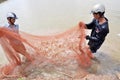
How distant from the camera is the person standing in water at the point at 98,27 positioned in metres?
5.94

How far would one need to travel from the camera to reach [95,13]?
599 cm

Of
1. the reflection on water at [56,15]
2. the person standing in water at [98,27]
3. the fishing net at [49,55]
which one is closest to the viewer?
the person standing in water at [98,27]

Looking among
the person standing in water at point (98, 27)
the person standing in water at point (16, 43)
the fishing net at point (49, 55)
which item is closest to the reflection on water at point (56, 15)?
the person standing in water at point (98, 27)

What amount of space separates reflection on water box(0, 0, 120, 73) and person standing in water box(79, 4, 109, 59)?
3.77 ft

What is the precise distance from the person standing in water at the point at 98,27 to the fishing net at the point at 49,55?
159 millimetres

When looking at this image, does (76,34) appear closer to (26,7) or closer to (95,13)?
(95,13)

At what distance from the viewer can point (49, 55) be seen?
630 centimetres

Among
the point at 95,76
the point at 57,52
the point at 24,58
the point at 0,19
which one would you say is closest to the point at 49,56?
the point at 57,52

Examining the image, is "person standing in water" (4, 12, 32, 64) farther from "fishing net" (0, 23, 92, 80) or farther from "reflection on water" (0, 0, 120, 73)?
"reflection on water" (0, 0, 120, 73)

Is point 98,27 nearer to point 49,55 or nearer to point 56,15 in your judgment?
point 49,55

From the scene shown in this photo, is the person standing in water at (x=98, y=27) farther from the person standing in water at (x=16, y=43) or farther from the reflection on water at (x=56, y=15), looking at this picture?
the person standing in water at (x=16, y=43)

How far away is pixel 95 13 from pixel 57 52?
1172 millimetres

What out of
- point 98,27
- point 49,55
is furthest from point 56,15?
point 98,27

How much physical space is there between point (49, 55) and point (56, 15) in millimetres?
4870
